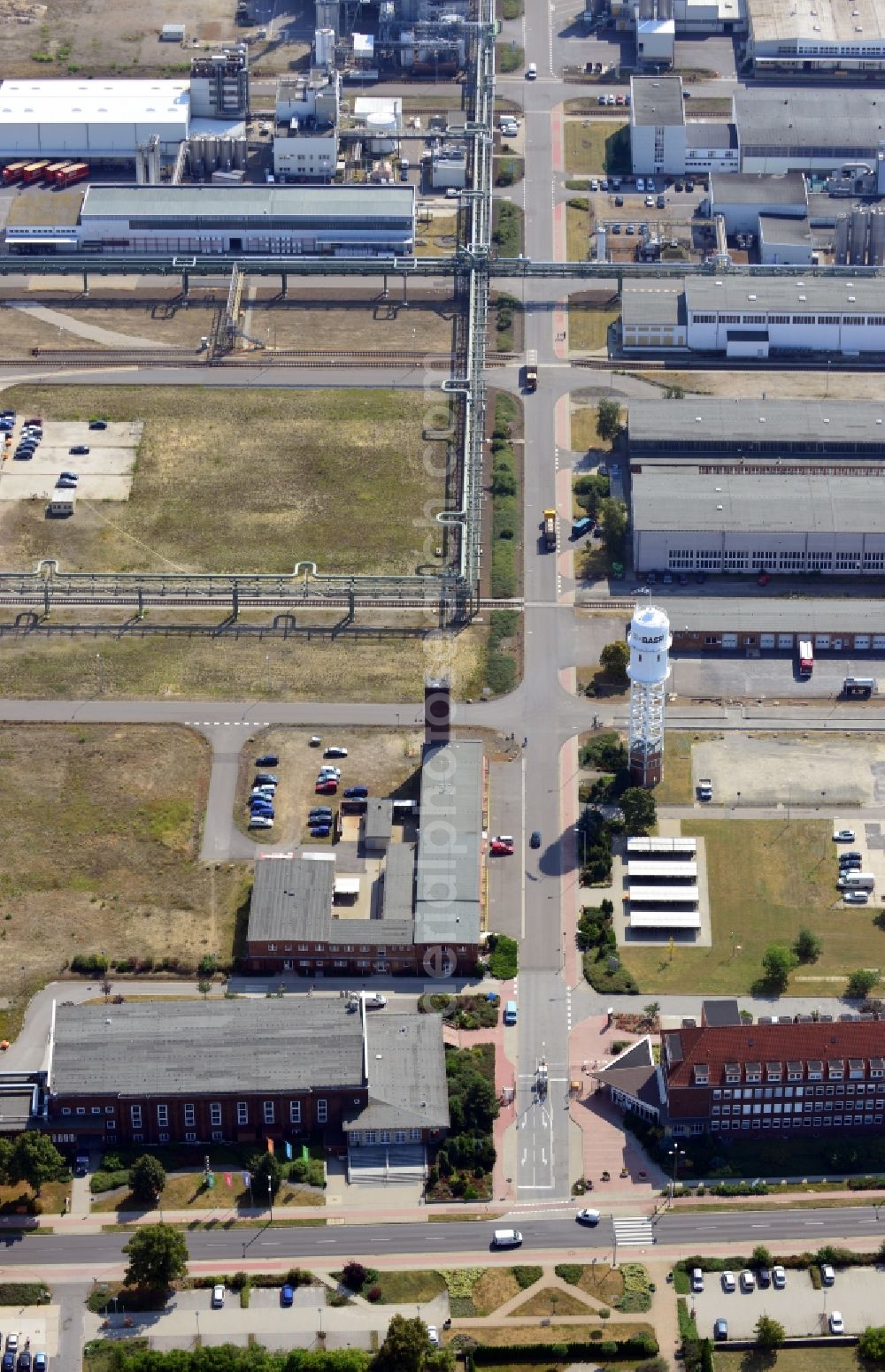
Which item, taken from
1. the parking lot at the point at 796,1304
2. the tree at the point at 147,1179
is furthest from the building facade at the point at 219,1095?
the parking lot at the point at 796,1304

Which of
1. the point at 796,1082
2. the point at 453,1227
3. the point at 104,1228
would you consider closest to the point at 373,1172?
the point at 453,1227

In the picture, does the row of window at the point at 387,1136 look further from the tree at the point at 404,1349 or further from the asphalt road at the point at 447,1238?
the tree at the point at 404,1349

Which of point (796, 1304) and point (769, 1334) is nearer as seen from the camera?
point (769, 1334)

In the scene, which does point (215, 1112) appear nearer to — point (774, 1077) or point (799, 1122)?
point (774, 1077)

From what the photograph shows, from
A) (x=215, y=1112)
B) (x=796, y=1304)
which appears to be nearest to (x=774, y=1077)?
(x=796, y=1304)

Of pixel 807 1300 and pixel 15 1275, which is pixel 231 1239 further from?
pixel 807 1300
